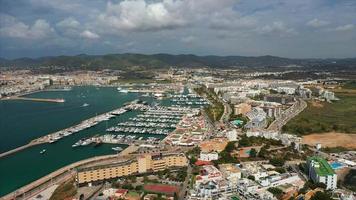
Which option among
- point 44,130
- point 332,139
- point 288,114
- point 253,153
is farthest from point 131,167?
point 288,114

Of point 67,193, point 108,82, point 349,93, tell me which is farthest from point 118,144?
point 108,82

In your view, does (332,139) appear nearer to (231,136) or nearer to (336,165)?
(336,165)

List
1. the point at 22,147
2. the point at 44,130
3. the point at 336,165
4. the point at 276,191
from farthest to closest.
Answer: the point at 44,130
the point at 22,147
the point at 336,165
the point at 276,191

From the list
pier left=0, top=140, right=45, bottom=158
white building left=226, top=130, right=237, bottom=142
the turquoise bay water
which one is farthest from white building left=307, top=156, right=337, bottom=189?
pier left=0, top=140, right=45, bottom=158

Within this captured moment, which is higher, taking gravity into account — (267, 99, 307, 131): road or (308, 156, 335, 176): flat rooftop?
(308, 156, 335, 176): flat rooftop

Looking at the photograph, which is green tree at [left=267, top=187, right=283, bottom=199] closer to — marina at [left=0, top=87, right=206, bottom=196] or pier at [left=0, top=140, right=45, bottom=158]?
marina at [left=0, top=87, right=206, bottom=196]

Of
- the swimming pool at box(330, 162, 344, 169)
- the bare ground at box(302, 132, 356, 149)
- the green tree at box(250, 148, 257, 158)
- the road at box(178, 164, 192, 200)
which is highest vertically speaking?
the green tree at box(250, 148, 257, 158)

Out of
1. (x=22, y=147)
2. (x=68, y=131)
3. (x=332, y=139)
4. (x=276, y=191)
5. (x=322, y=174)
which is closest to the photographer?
(x=276, y=191)
